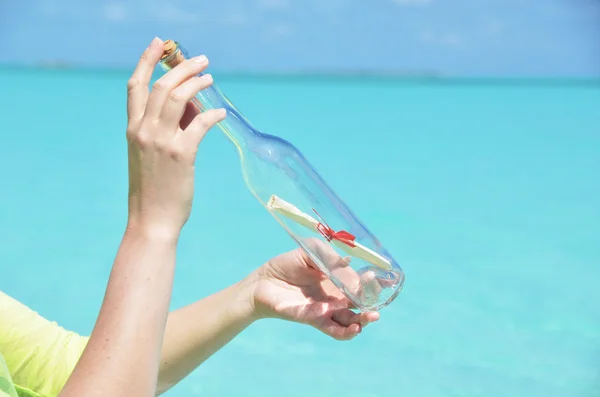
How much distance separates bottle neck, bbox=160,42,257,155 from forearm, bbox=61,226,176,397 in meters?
0.18

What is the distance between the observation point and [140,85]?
710 millimetres

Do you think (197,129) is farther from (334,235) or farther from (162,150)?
(334,235)

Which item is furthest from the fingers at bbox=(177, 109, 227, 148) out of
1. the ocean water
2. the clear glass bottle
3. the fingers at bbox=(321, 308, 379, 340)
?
the ocean water

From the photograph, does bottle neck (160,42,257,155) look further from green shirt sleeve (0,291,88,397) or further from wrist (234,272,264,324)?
green shirt sleeve (0,291,88,397)

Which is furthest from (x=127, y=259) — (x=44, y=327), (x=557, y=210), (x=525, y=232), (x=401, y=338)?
(x=557, y=210)

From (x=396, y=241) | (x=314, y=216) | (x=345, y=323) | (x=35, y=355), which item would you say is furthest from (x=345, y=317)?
(x=396, y=241)

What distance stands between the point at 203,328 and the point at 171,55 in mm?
366

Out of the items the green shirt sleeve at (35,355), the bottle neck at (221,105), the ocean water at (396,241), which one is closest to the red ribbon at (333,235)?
the bottle neck at (221,105)

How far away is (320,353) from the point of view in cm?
217

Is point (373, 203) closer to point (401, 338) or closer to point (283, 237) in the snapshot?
point (283, 237)

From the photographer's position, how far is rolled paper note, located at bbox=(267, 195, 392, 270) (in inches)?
34.2

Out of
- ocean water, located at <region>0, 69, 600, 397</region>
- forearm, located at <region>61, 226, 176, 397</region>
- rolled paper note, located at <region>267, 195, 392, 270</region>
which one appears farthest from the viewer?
ocean water, located at <region>0, 69, 600, 397</region>

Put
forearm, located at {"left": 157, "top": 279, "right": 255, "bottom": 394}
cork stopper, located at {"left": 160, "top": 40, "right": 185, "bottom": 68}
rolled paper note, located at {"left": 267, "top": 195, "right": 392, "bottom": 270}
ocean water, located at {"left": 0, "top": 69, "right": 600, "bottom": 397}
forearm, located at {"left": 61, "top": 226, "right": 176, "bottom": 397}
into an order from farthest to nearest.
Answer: ocean water, located at {"left": 0, "top": 69, "right": 600, "bottom": 397} < forearm, located at {"left": 157, "top": 279, "right": 255, "bottom": 394} < rolled paper note, located at {"left": 267, "top": 195, "right": 392, "bottom": 270} < cork stopper, located at {"left": 160, "top": 40, "right": 185, "bottom": 68} < forearm, located at {"left": 61, "top": 226, "right": 176, "bottom": 397}

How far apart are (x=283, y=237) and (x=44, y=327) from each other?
208cm
